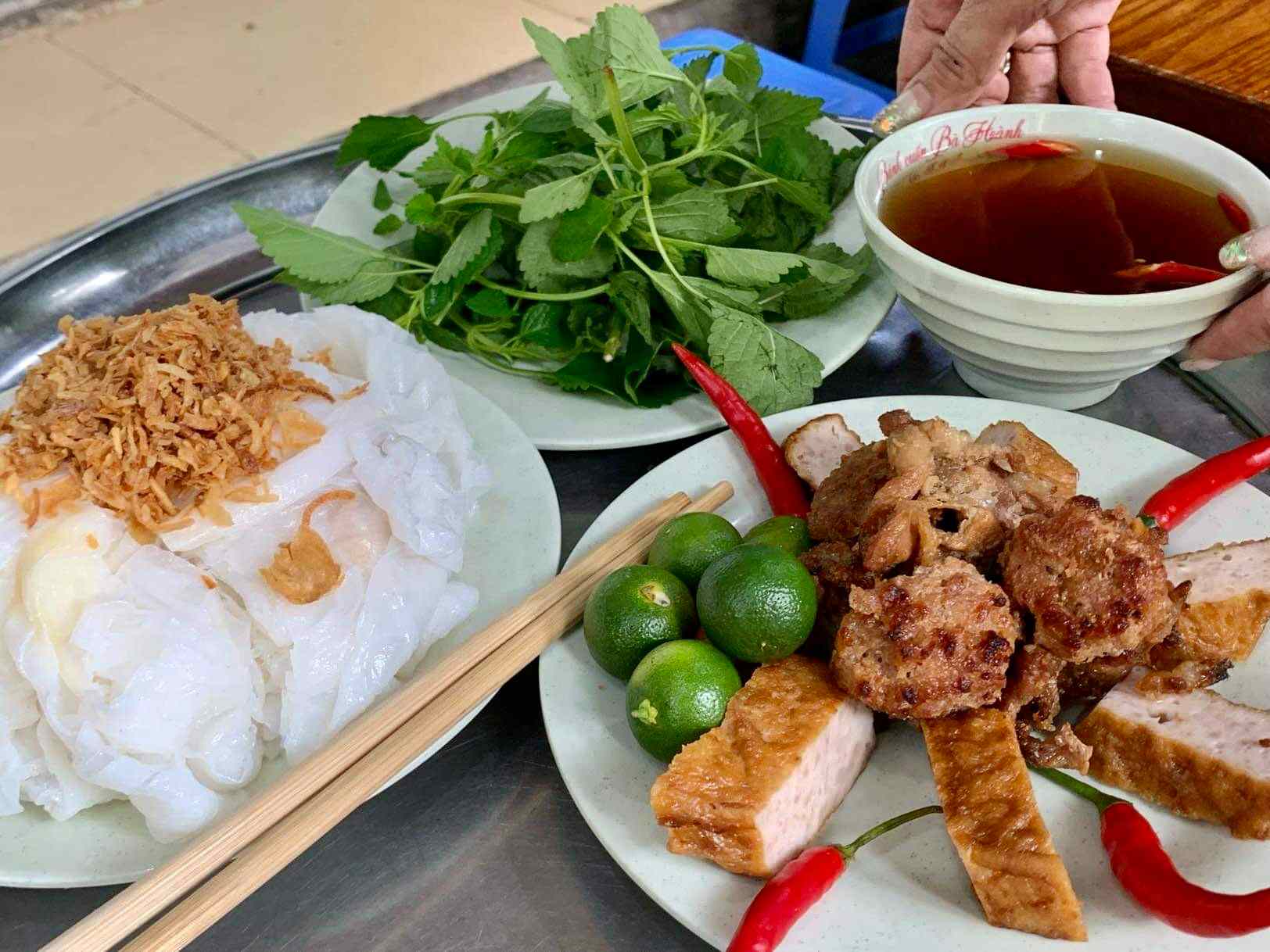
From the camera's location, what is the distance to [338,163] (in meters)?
2.56

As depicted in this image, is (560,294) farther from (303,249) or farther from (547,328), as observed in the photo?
(303,249)

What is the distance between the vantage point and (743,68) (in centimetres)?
248

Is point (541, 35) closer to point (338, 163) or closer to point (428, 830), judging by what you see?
point (338, 163)

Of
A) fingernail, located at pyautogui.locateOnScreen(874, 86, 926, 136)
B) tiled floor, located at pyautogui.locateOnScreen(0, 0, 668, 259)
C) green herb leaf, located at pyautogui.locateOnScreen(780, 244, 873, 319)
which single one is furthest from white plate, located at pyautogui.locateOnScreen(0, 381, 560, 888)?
tiled floor, located at pyautogui.locateOnScreen(0, 0, 668, 259)

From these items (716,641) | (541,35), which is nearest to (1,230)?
(541,35)

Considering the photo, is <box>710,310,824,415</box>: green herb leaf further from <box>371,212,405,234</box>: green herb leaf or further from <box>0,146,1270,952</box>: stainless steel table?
<box>371,212,405,234</box>: green herb leaf

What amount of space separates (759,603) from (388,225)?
1488 mm

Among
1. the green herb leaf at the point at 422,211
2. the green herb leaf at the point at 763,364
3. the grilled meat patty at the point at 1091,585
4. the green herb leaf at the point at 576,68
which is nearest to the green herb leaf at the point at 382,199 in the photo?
the green herb leaf at the point at 422,211

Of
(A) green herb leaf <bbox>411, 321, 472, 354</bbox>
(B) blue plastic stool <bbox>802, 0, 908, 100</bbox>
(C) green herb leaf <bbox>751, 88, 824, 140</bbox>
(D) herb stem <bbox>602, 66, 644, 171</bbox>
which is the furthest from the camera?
(B) blue plastic stool <bbox>802, 0, 908, 100</bbox>

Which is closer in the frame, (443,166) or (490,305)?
(490,305)

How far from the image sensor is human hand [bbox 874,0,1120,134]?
7.85ft

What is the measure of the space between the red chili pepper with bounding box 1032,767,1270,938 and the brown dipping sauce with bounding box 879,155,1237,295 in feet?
3.38

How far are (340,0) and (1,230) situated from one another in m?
2.52

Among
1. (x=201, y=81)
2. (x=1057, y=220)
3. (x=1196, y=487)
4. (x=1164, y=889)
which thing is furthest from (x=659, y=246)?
(x=201, y=81)
